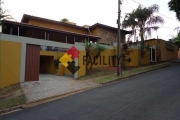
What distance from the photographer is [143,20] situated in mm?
20062

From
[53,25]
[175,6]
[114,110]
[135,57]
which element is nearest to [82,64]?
[135,57]

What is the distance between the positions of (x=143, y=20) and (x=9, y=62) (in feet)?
50.2

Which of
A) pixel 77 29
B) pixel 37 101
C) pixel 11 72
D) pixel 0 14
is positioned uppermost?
pixel 77 29

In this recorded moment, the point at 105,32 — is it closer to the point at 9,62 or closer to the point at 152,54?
the point at 152,54

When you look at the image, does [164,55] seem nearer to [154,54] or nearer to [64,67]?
[154,54]

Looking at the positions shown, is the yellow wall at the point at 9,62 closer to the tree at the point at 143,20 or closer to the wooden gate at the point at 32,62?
the wooden gate at the point at 32,62

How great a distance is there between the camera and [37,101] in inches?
297

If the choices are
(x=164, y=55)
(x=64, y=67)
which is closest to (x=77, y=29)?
(x=64, y=67)

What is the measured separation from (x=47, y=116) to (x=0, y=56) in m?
7.17

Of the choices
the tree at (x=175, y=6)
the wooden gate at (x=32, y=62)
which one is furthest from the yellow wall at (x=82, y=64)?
the tree at (x=175, y=6)

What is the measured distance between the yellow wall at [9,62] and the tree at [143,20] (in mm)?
13177

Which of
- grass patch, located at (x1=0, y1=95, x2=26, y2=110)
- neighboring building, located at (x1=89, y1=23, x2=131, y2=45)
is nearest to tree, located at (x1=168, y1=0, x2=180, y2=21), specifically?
neighboring building, located at (x1=89, y1=23, x2=131, y2=45)

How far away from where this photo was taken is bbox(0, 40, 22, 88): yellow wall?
1088cm

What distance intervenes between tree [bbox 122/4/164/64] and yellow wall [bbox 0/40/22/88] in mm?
13177
